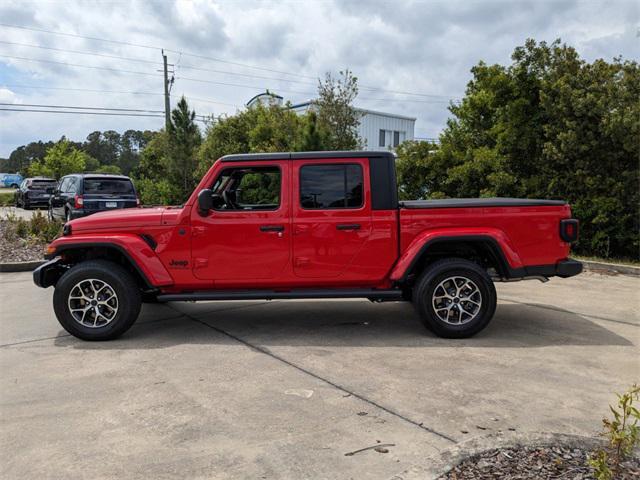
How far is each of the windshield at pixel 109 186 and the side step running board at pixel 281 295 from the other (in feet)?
29.3

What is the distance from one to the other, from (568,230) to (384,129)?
35.7 metres

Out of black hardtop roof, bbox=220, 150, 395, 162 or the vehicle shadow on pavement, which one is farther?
black hardtop roof, bbox=220, 150, 395, 162

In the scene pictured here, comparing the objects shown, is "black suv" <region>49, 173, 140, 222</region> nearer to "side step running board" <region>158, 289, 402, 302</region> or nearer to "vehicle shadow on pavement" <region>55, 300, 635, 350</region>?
"vehicle shadow on pavement" <region>55, 300, 635, 350</region>

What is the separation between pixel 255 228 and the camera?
5184 mm

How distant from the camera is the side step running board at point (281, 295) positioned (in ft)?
17.1

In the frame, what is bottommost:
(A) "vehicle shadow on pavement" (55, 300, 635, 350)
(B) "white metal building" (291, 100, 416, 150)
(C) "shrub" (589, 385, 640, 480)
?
(A) "vehicle shadow on pavement" (55, 300, 635, 350)

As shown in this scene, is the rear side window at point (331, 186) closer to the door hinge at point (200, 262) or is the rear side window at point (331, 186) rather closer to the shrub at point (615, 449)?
the door hinge at point (200, 262)

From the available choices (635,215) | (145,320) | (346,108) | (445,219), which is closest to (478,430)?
(445,219)

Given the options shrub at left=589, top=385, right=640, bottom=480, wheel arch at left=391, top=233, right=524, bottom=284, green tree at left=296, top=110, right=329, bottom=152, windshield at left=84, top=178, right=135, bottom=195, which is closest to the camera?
shrub at left=589, top=385, right=640, bottom=480

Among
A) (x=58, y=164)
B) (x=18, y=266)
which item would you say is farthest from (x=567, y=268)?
(x=58, y=164)

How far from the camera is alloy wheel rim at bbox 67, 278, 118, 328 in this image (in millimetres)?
5160

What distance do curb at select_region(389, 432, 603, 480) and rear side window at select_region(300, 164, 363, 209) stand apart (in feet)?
9.29

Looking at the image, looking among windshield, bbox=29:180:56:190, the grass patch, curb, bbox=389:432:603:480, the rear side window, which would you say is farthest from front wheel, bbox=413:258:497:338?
the grass patch

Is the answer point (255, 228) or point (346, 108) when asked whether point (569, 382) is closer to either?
point (255, 228)
